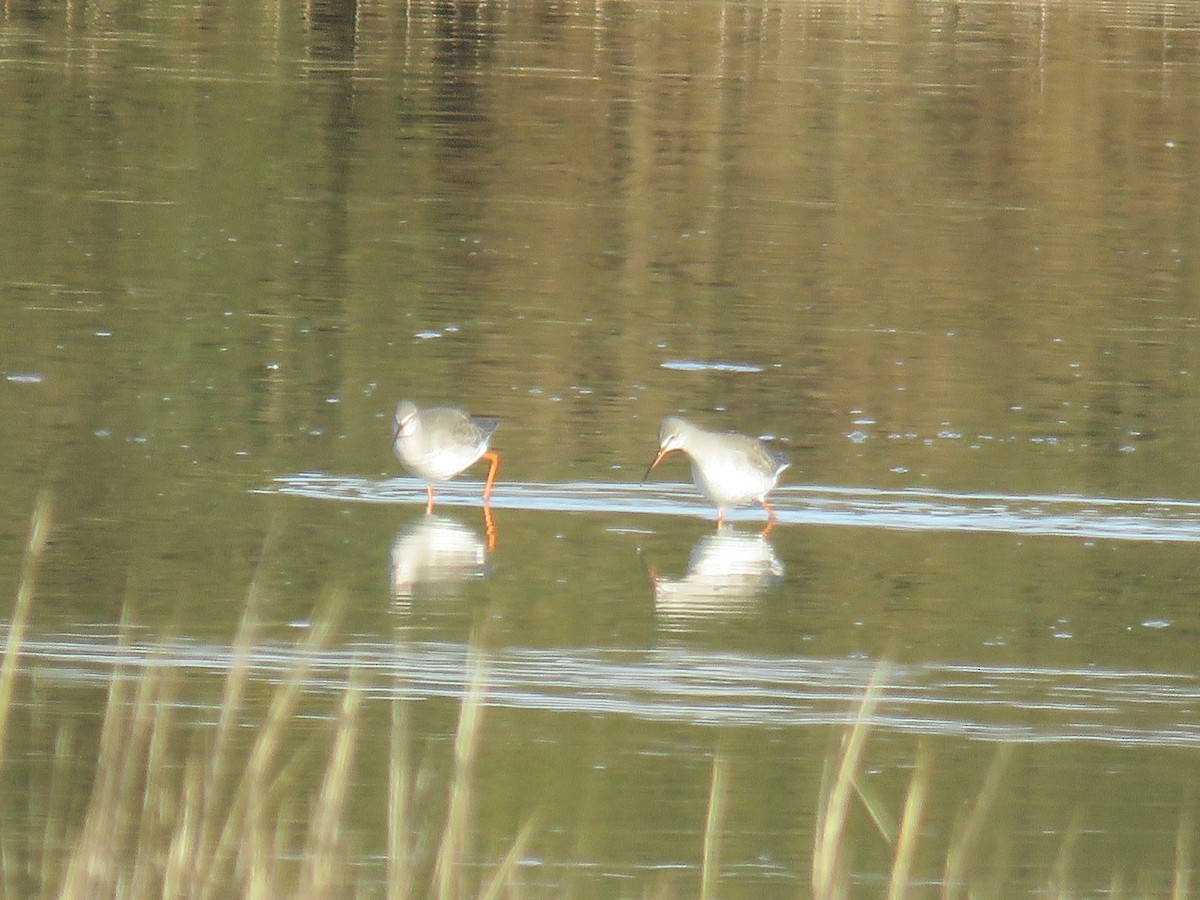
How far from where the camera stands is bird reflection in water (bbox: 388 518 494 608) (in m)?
10.5

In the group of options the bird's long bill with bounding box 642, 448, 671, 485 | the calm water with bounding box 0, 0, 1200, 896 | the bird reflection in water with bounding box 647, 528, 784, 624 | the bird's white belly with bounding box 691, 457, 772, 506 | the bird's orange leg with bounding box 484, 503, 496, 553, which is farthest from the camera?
the bird's long bill with bounding box 642, 448, 671, 485

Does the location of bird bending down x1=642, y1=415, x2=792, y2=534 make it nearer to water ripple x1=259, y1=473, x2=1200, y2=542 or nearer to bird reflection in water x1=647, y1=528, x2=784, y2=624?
bird reflection in water x1=647, y1=528, x2=784, y2=624

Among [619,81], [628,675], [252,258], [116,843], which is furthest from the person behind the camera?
[619,81]

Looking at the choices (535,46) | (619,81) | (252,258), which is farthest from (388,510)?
(535,46)

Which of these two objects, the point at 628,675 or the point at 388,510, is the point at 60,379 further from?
the point at 628,675

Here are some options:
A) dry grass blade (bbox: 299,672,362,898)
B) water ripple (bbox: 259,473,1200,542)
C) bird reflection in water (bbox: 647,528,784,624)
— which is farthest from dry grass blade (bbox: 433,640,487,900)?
water ripple (bbox: 259,473,1200,542)

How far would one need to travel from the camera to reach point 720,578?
10.9 meters

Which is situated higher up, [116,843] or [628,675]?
[116,843]

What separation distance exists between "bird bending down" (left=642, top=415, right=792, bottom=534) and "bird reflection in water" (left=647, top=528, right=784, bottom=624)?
190mm

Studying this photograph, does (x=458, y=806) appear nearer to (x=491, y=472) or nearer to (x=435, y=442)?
(x=435, y=442)

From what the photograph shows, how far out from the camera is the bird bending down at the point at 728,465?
38.3ft

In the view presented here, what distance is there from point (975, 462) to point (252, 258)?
25.4 feet

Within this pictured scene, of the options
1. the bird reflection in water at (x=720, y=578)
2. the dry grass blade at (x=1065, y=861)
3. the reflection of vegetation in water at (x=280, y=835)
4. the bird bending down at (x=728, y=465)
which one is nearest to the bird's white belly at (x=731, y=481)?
the bird bending down at (x=728, y=465)

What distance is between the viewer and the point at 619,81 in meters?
36.0
